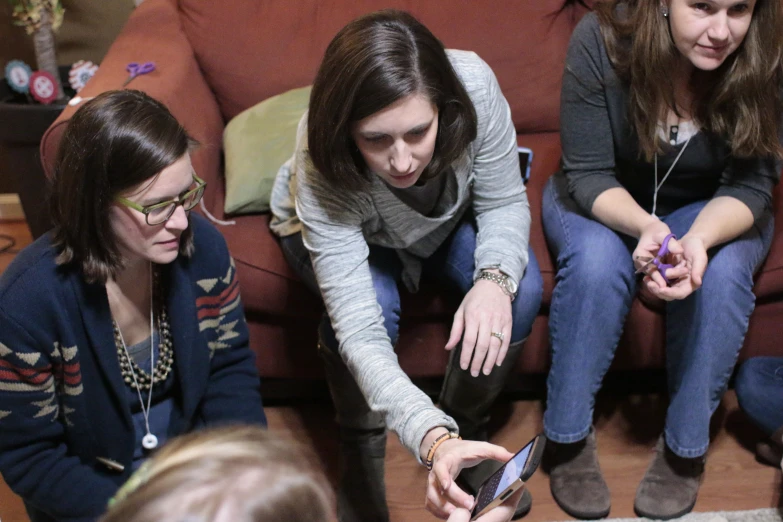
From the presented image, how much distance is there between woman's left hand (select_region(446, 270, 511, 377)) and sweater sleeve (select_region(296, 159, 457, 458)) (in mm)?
121

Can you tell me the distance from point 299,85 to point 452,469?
120 cm

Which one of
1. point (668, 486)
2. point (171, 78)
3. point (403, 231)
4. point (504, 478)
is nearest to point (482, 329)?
point (403, 231)

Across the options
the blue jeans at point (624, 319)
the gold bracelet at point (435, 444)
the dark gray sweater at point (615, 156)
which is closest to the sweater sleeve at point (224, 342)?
→ the gold bracelet at point (435, 444)

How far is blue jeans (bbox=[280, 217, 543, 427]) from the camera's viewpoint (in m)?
1.42

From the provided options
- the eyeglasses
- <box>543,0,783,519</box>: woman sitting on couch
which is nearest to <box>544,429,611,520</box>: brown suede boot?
<box>543,0,783,519</box>: woman sitting on couch

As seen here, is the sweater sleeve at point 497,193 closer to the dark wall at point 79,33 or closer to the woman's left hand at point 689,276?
the woman's left hand at point 689,276

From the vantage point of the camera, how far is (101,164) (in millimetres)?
1021

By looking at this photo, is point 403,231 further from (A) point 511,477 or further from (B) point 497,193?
(A) point 511,477

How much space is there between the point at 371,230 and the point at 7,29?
158 cm

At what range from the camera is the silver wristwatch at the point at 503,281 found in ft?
4.41

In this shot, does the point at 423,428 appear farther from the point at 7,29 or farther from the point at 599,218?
the point at 7,29

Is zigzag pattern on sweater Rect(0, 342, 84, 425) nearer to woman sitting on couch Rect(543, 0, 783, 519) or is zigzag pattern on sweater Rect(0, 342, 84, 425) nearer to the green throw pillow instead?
the green throw pillow

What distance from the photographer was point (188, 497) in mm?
574

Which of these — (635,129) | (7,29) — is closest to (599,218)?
(635,129)
